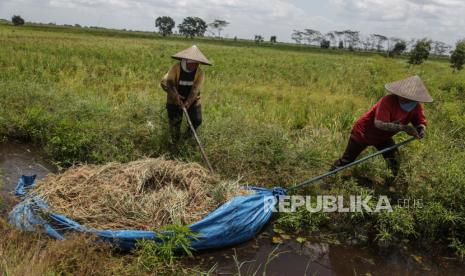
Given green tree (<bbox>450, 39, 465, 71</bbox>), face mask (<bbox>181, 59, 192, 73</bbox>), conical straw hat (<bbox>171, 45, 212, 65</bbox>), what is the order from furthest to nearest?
green tree (<bbox>450, 39, 465, 71</bbox>)
face mask (<bbox>181, 59, 192, 73</bbox>)
conical straw hat (<bbox>171, 45, 212, 65</bbox>)

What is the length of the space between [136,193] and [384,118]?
106 inches

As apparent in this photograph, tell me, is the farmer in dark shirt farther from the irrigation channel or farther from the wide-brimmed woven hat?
the wide-brimmed woven hat

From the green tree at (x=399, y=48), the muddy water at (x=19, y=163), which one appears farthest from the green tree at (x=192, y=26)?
the muddy water at (x=19, y=163)

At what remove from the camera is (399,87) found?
13.4ft

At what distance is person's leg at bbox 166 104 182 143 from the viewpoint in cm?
520

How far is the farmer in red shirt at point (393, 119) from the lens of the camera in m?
4.02

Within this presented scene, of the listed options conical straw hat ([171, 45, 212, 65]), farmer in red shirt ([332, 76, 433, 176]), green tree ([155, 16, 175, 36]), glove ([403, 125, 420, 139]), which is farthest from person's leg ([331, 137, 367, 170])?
green tree ([155, 16, 175, 36])

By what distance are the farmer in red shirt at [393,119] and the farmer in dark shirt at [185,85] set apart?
2.01 meters

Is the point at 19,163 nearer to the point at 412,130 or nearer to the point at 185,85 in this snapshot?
the point at 185,85

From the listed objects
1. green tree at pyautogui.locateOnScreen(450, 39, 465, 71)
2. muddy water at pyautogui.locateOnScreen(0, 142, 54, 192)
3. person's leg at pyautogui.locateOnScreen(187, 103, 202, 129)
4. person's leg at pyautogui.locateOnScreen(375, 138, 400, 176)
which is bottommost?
muddy water at pyautogui.locateOnScreen(0, 142, 54, 192)

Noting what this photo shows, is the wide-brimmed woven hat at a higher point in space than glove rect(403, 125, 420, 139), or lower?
higher

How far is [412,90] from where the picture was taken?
13.1 feet

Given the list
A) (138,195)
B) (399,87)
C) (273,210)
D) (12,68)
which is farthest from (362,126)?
(12,68)

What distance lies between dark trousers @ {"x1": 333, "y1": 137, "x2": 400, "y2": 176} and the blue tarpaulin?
52.4 inches
